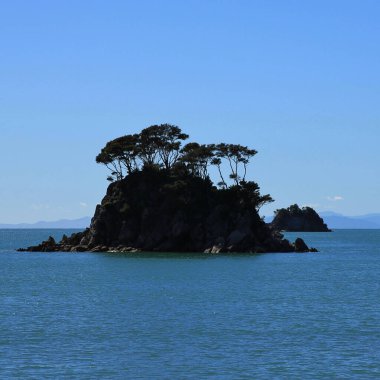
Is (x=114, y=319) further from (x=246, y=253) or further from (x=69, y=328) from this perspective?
(x=246, y=253)

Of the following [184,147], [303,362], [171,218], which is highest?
[184,147]

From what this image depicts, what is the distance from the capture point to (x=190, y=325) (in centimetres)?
5244

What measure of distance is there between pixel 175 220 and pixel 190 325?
94921mm

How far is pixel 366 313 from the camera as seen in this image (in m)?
59.3

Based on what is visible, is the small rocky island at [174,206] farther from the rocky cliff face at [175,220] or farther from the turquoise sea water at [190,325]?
the turquoise sea water at [190,325]

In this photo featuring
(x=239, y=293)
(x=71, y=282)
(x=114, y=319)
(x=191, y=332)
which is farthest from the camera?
(x=71, y=282)

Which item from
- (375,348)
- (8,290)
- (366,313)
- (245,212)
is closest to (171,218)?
(245,212)

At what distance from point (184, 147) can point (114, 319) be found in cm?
10496

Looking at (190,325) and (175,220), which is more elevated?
(175,220)

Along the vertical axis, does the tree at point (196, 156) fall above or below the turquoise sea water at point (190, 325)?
above

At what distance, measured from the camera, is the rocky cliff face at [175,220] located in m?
144

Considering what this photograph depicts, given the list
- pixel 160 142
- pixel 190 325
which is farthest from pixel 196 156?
pixel 190 325

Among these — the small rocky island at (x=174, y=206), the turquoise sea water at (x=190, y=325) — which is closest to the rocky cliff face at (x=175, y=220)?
the small rocky island at (x=174, y=206)

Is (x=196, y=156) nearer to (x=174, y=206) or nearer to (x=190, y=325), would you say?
(x=174, y=206)
